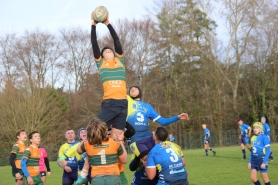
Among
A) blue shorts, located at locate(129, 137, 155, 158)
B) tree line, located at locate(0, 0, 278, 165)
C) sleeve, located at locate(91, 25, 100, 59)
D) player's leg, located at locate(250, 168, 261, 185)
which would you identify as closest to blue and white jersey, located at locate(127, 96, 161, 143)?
blue shorts, located at locate(129, 137, 155, 158)

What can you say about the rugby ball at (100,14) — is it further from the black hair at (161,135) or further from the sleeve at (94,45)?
the black hair at (161,135)

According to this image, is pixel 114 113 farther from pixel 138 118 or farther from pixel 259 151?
pixel 259 151

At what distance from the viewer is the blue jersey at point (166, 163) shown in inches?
258

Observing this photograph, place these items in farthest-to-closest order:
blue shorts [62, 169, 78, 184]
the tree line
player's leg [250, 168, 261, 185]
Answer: the tree line, player's leg [250, 168, 261, 185], blue shorts [62, 169, 78, 184]

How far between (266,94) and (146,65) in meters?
13.7

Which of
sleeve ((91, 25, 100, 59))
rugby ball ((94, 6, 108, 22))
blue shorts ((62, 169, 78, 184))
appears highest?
rugby ball ((94, 6, 108, 22))

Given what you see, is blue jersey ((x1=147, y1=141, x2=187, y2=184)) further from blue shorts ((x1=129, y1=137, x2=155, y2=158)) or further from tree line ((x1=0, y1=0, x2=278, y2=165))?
tree line ((x1=0, y1=0, x2=278, y2=165))

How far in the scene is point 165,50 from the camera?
142ft

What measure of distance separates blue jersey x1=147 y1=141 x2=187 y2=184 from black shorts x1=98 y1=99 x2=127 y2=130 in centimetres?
72

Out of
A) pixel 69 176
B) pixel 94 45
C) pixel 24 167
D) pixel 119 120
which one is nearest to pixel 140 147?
pixel 119 120

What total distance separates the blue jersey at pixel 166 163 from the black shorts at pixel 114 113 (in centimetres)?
72

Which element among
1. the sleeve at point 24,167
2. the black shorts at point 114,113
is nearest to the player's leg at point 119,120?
the black shorts at point 114,113

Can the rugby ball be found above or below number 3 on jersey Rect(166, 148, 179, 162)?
Result: above

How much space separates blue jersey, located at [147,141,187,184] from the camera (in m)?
6.55
